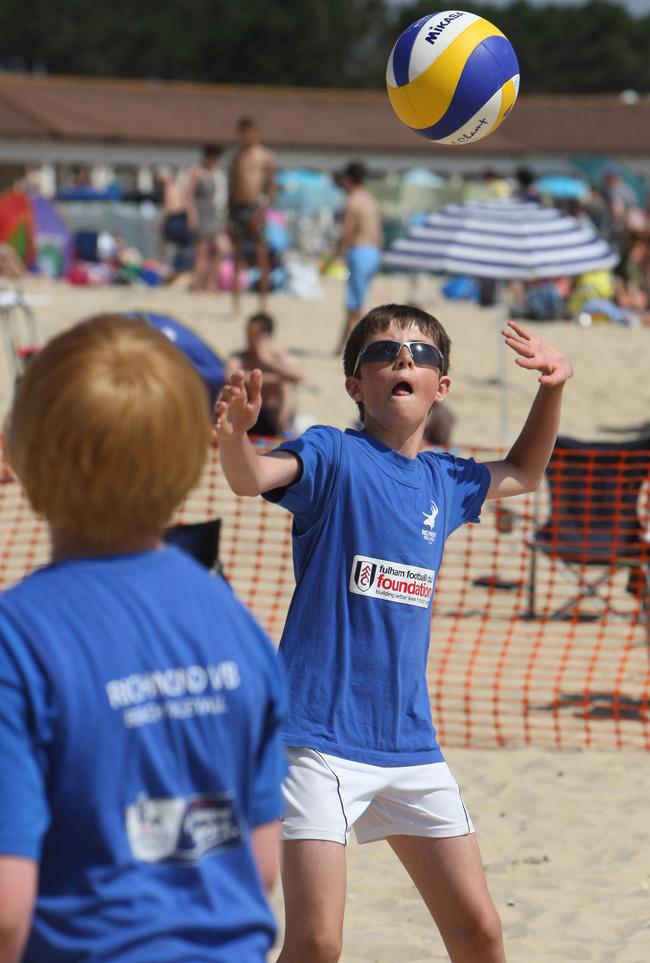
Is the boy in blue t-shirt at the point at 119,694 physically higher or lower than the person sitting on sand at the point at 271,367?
higher

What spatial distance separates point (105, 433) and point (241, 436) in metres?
0.98

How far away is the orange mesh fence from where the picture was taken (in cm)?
630

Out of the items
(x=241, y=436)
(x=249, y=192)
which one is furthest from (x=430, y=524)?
(x=249, y=192)

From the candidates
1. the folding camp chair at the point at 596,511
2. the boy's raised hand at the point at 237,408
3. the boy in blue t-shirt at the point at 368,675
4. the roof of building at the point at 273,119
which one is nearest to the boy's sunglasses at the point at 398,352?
the boy in blue t-shirt at the point at 368,675

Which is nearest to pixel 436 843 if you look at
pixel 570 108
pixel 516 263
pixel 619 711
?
pixel 619 711

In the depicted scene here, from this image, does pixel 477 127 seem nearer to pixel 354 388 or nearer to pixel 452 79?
pixel 452 79

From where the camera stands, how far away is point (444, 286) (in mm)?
21125

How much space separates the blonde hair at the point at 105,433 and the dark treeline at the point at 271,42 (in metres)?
76.0

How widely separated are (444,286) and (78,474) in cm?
1991

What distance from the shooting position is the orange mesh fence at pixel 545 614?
6301 mm

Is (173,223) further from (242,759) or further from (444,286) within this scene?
(242,759)

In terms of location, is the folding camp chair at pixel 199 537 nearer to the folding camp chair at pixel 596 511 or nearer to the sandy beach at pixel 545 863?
the sandy beach at pixel 545 863

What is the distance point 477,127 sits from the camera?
13.9 ft

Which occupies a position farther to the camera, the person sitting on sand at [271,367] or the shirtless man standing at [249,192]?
the shirtless man standing at [249,192]
